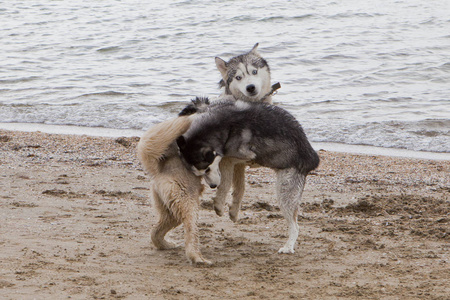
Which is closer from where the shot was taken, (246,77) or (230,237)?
(230,237)

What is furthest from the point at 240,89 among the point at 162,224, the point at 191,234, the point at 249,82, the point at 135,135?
the point at 135,135

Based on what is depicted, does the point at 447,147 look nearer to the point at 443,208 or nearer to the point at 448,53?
the point at 443,208

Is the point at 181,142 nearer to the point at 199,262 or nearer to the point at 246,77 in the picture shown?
the point at 199,262

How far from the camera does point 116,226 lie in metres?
5.48

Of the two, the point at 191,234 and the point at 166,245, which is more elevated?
the point at 191,234

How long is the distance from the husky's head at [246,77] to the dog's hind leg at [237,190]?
2.55 ft

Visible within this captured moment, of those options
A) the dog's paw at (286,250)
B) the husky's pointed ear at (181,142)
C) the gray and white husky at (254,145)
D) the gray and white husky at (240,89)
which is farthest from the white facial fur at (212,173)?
the dog's paw at (286,250)

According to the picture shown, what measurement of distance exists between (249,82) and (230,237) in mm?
1602

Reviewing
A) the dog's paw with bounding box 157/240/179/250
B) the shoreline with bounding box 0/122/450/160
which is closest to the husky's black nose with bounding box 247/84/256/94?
the dog's paw with bounding box 157/240/179/250

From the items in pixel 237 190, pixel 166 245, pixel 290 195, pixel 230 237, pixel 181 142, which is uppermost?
pixel 181 142

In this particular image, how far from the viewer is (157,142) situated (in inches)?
183

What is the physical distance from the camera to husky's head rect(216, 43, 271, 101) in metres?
5.94

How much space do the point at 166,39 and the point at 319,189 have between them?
1394 centimetres

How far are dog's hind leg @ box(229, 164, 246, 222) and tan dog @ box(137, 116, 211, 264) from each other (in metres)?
0.81
